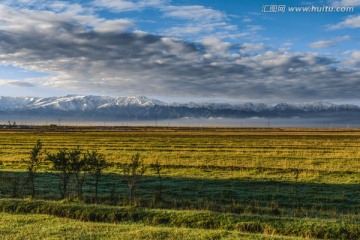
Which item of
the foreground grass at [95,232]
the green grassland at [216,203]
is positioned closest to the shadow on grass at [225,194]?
the green grassland at [216,203]

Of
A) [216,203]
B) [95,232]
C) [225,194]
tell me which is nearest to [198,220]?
[95,232]

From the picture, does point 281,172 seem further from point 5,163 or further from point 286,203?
point 5,163

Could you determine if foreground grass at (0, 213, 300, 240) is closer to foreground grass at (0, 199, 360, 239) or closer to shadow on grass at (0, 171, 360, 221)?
foreground grass at (0, 199, 360, 239)

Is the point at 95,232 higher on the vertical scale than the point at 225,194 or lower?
higher

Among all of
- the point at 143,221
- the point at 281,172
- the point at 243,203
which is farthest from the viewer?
the point at 281,172

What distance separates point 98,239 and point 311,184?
66.5 ft

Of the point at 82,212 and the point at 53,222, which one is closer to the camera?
the point at 53,222

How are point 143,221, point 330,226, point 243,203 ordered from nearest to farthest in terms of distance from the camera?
point 330,226 → point 143,221 → point 243,203

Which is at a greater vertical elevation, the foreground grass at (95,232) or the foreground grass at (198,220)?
the foreground grass at (95,232)

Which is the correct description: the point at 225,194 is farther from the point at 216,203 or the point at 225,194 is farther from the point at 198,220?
the point at 198,220

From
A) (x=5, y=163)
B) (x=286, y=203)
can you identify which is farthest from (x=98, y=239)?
(x=5, y=163)

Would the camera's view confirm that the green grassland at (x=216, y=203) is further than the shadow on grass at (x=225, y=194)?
No

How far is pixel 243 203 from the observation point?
72.7 ft

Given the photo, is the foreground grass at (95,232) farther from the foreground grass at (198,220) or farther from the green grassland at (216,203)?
the foreground grass at (198,220)
